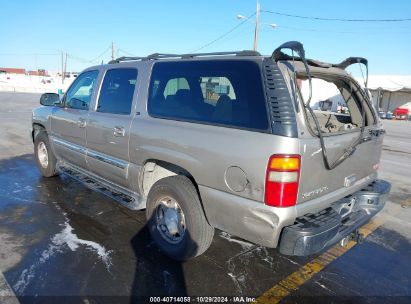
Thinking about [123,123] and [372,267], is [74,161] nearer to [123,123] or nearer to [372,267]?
[123,123]

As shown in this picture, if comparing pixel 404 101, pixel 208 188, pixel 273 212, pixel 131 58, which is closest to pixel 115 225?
pixel 208 188

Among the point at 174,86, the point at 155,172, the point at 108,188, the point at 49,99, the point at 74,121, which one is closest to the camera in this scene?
the point at 174,86

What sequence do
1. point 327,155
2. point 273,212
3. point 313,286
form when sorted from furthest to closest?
point 313,286 → point 327,155 → point 273,212

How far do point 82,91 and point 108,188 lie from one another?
5.09 feet

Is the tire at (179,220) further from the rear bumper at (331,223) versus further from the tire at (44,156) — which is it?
the tire at (44,156)

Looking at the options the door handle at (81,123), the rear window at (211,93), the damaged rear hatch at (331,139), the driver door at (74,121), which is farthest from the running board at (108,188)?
the damaged rear hatch at (331,139)

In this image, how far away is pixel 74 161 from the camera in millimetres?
5066

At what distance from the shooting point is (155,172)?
3.89m

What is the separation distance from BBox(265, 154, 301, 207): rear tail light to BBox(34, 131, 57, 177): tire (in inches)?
171

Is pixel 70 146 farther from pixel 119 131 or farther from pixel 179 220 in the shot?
pixel 179 220

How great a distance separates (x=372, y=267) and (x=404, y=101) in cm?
3120

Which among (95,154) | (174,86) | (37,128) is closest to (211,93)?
(174,86)

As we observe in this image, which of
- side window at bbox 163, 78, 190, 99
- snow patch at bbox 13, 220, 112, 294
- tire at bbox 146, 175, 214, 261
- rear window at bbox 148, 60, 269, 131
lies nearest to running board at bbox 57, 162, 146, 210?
tire at bbox 146, 175, 214, 261

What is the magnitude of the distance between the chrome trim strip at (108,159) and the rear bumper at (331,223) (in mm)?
2087
